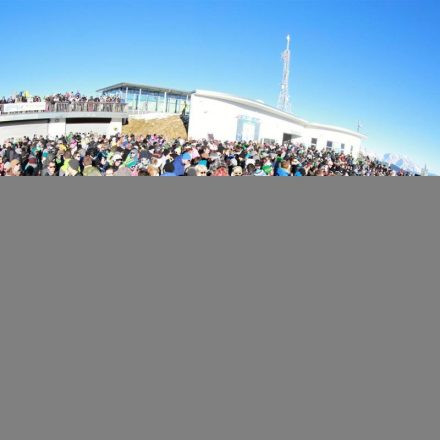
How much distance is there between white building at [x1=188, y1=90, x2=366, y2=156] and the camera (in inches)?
782

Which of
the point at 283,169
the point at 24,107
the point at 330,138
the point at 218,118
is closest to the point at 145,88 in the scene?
the point at 218,118

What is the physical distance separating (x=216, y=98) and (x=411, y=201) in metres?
19.6

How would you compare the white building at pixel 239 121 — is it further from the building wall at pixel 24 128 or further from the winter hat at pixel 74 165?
the winter hat at pixel 74 165

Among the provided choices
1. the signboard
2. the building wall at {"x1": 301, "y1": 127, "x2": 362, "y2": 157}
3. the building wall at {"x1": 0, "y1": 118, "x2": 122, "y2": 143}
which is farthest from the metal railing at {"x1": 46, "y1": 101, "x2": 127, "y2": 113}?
the building wall at {"x1": 301, "y1": 127, "x2": 362, "y2": 157}

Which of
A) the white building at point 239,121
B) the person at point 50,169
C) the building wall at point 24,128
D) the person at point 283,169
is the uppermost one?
the white building at point 239,121

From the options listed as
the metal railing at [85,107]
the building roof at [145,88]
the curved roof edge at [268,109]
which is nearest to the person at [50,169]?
the metal railing at [85,107]

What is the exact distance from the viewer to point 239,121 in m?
20.6

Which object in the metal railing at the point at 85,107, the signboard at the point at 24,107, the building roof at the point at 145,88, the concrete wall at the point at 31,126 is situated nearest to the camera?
the concrete wall at the point at 31,126

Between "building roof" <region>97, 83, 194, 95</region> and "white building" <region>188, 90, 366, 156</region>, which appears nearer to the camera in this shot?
"white building" <region>188, 90, 366, 156</region>

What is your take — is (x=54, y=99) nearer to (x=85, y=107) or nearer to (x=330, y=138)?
(x=85, y=107)

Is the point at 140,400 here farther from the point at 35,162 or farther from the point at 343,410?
the point at 35,162

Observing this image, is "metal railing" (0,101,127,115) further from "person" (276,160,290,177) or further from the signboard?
"person" (276,160,290,177)

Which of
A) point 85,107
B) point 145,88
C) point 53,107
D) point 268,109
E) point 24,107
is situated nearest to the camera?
point 24,107

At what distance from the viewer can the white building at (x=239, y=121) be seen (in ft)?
65.2
